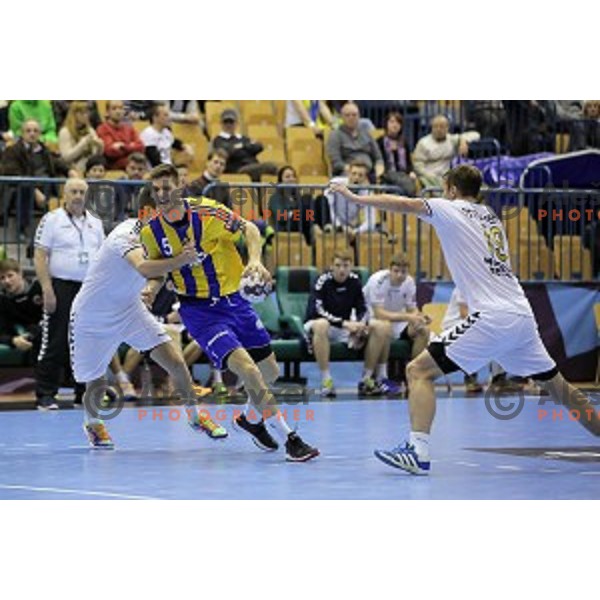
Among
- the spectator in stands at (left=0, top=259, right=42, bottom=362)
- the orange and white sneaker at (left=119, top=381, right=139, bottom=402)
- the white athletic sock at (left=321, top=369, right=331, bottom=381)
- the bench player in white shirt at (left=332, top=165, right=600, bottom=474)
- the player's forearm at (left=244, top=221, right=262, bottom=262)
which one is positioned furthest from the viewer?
the white athletic sock at (left=321, top=369, right=331, bottom=381)

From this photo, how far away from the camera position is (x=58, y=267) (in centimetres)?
1517

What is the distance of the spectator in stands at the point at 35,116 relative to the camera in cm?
1870

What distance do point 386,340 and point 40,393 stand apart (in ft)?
12.8

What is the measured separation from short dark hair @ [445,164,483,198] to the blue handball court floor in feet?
5.79

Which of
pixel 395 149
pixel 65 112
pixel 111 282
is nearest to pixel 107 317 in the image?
pixel 111 282

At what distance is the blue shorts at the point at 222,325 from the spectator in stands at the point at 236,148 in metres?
8.18

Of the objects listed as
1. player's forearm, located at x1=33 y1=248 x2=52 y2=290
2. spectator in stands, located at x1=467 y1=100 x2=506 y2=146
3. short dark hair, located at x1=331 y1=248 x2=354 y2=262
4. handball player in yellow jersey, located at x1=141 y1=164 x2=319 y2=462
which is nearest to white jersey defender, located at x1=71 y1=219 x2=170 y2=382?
handball player in yellow jersey, located at x1=141 y1=164 x2=319 y2=462

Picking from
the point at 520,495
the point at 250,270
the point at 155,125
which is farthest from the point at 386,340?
the point at 520,495

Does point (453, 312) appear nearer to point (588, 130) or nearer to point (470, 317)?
point (588, 130)

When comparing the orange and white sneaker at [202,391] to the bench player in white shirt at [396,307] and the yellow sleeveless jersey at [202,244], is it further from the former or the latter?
the yellow sleeveless jersey at [202,244]

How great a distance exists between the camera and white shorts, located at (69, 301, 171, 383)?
1176 cm

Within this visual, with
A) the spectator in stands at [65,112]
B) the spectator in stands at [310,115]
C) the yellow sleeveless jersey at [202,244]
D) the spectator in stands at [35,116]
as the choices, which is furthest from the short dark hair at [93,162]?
the yellow sleeveless jersey at [202,244]

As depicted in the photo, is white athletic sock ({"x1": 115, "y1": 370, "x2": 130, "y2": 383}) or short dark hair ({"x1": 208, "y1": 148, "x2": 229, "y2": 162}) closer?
white athletic sock ({"x1": 115, "y1": 370, "x2": 130, "y2": 383})

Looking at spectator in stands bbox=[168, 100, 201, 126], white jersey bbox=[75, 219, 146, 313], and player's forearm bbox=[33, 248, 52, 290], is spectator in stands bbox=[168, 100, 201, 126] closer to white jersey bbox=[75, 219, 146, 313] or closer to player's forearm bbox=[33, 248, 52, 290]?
player's forearm bbox=[33, 248, 52, 290]
